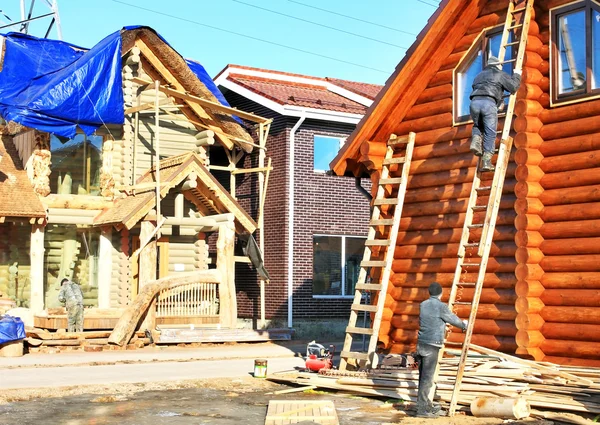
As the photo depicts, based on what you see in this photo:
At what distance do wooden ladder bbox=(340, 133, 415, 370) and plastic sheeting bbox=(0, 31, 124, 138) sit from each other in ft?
36.0

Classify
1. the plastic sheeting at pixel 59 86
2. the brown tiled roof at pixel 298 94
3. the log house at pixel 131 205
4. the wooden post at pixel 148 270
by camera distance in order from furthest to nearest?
the brown tiled roof at pixel 298 94 < the log house at pixel 131 205 < the wooden post at pixel 148 270 < the plastic sheeting at pixel 59 86

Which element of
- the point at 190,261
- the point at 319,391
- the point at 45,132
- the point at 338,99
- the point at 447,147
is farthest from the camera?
the point at 338,99

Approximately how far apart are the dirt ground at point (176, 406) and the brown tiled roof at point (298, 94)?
1366 cm

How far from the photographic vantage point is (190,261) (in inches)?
1075

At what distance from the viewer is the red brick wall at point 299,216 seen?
2711 cm

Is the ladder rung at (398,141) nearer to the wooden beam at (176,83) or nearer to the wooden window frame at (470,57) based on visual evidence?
the wooden window frame at (470,57)

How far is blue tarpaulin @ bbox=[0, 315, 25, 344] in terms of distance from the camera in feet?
64.5

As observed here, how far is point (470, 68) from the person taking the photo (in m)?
15.1

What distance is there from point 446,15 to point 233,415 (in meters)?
7.46

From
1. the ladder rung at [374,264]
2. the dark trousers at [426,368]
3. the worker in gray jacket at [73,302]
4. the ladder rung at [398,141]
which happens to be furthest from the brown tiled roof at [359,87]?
the dark trousers at [426,368]

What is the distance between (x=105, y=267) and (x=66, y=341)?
424cm

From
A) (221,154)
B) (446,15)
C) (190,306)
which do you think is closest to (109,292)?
(190,306)

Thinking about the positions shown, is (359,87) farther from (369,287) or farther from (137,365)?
(369,287)

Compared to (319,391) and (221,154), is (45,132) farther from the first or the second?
(319,391)
